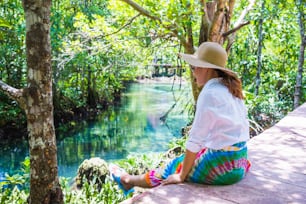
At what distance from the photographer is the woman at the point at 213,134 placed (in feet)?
6.68

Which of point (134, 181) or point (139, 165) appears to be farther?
point (139, 165)

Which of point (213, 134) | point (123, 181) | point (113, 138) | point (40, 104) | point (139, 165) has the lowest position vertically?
point (113, 138)

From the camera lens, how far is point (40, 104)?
7.94ft

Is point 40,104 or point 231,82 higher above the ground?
point 231,82

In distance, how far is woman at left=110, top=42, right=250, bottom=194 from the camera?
204cm

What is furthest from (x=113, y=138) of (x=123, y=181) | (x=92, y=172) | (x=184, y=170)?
(x=184, y=170)

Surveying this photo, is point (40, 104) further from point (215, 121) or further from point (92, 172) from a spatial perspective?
point (92, 172)

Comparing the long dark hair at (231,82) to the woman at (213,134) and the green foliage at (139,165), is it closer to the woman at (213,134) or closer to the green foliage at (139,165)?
the woman at (213,134)

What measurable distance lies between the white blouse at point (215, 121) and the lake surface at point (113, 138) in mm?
4960

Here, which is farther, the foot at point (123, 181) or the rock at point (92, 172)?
the rock at point (92, 172)

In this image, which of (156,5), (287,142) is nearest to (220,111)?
(287,142)

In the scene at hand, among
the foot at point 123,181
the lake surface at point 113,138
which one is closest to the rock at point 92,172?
the lake surface at point 113,138

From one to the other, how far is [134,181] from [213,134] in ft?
2.24

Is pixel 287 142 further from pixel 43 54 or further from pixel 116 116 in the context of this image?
pixel 116 116
